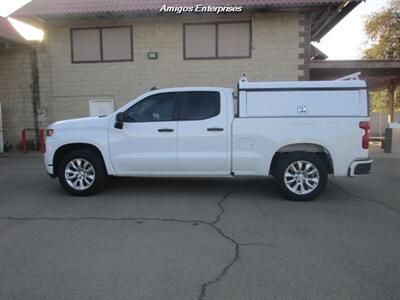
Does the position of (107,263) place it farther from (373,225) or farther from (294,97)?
(294,97)

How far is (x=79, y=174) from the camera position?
20.6 ft

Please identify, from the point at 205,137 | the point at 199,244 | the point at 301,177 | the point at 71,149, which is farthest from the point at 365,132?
the point at 71,149

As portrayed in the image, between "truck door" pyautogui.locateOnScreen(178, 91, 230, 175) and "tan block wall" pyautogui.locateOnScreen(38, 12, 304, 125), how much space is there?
7181mm

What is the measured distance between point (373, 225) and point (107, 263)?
11.6 feet

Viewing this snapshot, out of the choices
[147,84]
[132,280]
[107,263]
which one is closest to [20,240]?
[107,263]

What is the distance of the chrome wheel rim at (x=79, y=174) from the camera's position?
6.25 meters

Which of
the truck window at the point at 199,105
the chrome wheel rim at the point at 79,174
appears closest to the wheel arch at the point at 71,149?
the chrome wheel rim at the point at 79,174

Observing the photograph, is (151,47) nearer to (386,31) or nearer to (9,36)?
(9,36)

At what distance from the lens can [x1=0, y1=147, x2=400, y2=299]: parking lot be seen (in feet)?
10.2

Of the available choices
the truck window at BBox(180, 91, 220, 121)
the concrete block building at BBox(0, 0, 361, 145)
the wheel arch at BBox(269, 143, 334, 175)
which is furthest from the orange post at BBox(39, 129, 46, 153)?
the wheel arch at BBox(269, 143, 334, 175)

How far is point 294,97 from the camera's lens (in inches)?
228

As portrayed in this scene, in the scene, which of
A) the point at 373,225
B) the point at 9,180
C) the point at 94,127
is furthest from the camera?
the point at 9,180

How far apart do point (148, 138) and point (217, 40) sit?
8.03 m

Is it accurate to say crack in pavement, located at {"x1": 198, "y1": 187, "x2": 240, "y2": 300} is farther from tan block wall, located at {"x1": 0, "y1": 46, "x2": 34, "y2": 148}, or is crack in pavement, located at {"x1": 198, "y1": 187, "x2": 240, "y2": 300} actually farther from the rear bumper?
tan block wall, located at {"x1": 0, "y1": 46, "x2": 34, "y2": 148}
